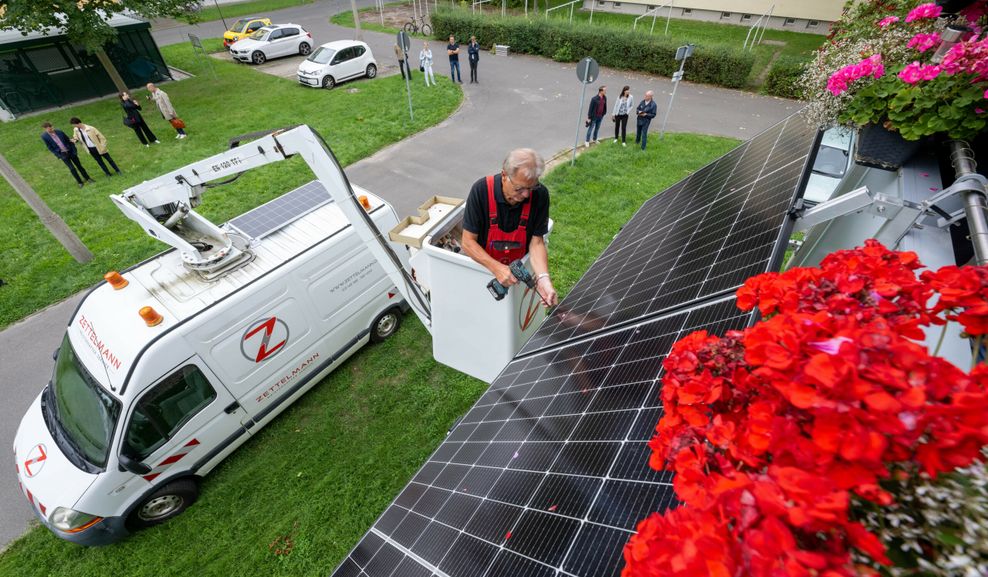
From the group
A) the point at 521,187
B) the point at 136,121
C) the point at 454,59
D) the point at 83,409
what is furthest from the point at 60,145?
the point at 521,187

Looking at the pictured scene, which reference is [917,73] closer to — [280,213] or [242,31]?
[280,213]

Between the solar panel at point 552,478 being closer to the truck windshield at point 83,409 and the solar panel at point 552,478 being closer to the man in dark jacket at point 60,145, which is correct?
the truck windshield at point 83,409

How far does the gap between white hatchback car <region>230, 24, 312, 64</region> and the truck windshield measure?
20.3 metres

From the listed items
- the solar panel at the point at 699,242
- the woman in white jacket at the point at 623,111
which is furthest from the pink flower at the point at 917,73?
the woman in white jacket at the point at 623,111

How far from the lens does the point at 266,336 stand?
491cm

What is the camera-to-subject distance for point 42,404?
179 inches

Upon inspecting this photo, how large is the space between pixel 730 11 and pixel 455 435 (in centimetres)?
3107

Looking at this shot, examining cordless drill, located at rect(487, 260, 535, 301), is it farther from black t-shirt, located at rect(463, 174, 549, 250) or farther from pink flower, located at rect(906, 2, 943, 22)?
pink flower, located at rect(906, 2, 943, 22)

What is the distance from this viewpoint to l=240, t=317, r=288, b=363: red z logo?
4.72m

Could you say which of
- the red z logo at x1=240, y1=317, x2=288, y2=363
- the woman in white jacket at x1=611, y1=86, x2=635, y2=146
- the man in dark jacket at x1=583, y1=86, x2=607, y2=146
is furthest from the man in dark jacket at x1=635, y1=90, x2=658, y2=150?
the red z logo at x1=240, y1=317, x2=288, y2=363

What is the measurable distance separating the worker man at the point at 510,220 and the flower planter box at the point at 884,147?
2.21m

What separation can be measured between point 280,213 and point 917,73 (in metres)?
6.52

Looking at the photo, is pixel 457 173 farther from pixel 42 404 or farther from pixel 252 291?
pixel 42 404

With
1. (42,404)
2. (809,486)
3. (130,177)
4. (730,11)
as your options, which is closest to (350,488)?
(42,404)
